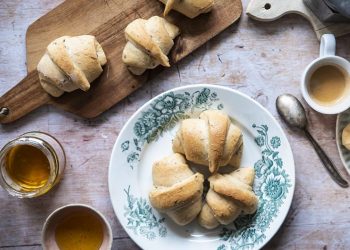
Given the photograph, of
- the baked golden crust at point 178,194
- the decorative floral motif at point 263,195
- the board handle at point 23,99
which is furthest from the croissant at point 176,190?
the board handle at point 23,99

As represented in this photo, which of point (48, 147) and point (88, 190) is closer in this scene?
point (48, 147)

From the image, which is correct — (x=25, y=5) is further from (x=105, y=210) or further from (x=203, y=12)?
(x=105, y=210)

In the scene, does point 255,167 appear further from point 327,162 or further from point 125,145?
point 125,145

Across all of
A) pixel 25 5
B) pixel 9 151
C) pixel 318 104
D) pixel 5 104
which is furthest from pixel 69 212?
pixel 318 104

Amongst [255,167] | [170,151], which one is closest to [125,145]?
[170,151]

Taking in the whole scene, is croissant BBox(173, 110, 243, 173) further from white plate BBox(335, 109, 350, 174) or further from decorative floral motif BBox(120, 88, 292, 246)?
white plate BBox(335, 109, 350, 174)

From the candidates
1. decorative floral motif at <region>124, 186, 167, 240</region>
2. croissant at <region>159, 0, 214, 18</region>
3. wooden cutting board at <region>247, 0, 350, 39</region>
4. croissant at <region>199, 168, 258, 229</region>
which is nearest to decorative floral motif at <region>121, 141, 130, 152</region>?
decorative floral motif at <region>124, 186, 167, 240</region>
